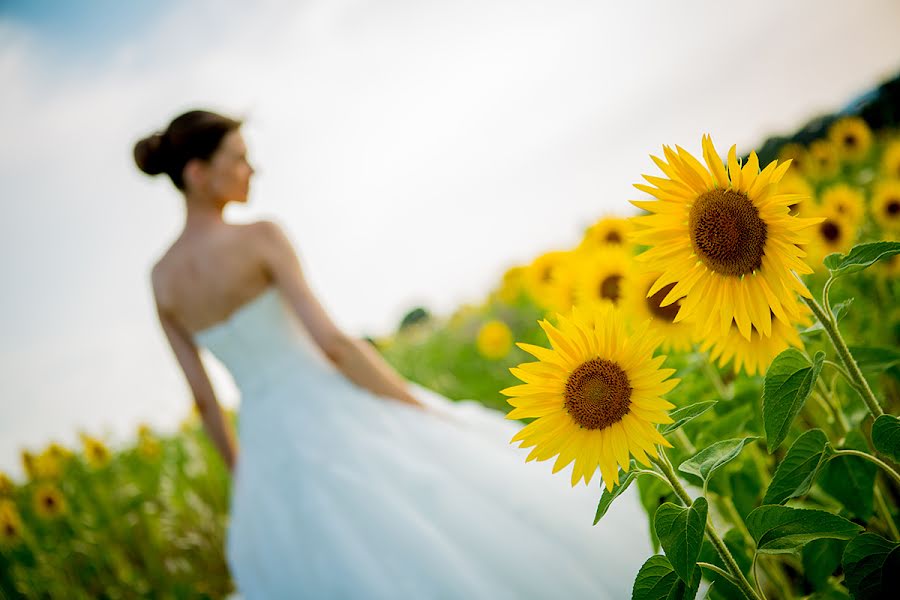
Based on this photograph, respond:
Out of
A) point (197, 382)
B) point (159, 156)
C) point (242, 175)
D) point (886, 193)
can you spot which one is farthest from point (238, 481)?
point (886, 193)

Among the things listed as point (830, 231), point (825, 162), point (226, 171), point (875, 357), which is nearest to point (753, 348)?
point (875, 357)

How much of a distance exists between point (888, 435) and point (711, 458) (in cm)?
25

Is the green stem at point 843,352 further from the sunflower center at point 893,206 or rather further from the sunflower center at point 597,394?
the sunflower center at point 893,206

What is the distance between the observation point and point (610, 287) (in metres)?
1.87

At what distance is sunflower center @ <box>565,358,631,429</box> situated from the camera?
85 cm

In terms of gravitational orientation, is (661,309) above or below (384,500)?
above

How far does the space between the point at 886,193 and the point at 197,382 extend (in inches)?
152

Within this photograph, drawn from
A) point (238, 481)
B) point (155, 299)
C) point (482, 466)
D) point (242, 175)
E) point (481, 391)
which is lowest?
point (481, 391)

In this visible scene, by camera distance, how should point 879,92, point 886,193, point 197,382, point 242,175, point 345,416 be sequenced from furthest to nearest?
point 879,92
point 886,193
point 197,382
point 242,175
point 345,416

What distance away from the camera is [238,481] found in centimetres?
231

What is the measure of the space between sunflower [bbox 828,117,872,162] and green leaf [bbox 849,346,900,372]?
13.6ft

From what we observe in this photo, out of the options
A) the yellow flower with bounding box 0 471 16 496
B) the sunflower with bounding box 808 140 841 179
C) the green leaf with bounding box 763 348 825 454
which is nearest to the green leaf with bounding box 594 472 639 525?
the green leaf with bounding box 763 348 825 454

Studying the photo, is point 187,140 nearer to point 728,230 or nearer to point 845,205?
point 728,230

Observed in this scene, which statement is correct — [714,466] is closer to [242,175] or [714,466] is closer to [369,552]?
[369,552]
